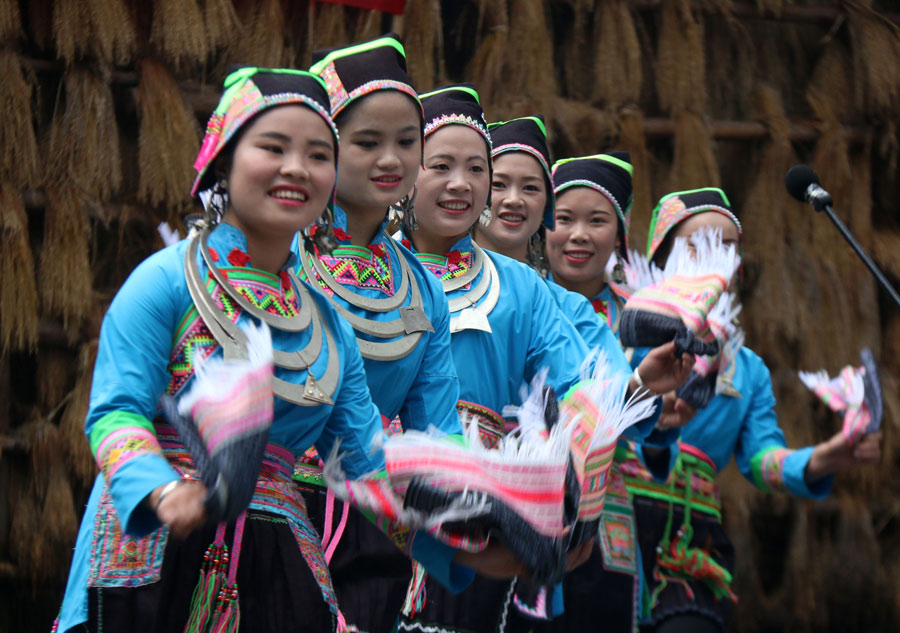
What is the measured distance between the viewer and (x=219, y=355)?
6.52 feet

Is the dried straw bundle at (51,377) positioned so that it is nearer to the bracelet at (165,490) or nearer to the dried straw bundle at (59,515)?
the dried straw bundle at (59,515)

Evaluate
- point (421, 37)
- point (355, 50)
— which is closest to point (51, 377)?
point (421, 37)

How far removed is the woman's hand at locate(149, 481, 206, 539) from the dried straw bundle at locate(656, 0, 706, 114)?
4138mm

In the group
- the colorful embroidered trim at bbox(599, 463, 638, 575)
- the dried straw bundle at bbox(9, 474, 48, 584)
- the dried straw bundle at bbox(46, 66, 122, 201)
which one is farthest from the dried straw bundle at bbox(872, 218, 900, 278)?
the dried straw bundle at bbox(9, 474, 48, 584)

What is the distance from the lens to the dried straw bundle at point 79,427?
13.6 feet

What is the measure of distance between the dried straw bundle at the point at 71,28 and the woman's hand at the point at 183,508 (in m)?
2.88

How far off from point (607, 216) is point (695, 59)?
190 centimetres

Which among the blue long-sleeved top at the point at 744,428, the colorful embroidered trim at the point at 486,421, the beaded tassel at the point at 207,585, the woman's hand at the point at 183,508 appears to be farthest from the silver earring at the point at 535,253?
the woman's hand at the point at 183,508

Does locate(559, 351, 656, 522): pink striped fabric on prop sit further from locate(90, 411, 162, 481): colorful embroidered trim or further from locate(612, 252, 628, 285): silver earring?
locate(612, 252, 628, 285): silver earring

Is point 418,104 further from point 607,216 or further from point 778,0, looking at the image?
point 778,0

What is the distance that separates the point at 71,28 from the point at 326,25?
0.94 meters

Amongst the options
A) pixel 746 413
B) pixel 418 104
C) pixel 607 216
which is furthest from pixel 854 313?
pixel 418 104

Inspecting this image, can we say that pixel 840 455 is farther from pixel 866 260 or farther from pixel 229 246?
pixel 229 246

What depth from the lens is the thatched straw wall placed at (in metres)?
4.17
